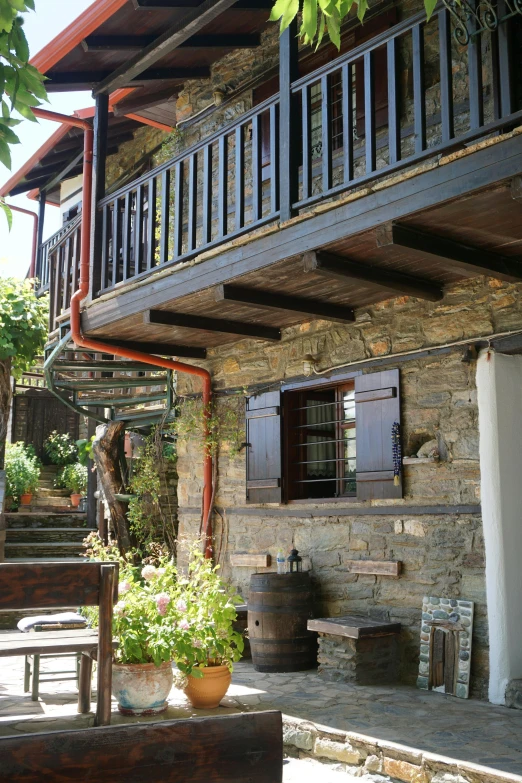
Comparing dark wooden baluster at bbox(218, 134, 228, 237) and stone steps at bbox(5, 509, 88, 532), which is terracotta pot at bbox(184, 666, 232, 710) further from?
stone steps at bbox(5, 509, 88, 532)

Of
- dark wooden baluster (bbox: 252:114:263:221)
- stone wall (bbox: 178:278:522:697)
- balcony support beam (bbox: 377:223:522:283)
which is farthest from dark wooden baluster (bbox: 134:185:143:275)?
balcony support beam (bbox: 377:223:522:283)

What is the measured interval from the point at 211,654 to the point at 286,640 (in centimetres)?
127

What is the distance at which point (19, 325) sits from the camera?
9.41 meters

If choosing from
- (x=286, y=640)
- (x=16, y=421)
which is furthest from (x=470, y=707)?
(x=16, y=421)

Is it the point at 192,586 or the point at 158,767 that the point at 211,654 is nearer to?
the point at 192,586

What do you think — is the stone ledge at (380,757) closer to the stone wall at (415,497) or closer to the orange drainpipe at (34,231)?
the stone wall at (415,497)

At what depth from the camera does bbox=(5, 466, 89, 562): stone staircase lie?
12.4 m

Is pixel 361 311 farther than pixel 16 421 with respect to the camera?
No

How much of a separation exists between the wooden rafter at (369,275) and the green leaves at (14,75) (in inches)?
97.6

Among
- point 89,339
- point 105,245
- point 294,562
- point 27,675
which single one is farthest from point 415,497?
point 105,245

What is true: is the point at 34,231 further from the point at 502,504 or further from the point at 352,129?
the point at 502,504

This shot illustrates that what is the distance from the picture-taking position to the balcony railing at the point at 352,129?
14.7 ft

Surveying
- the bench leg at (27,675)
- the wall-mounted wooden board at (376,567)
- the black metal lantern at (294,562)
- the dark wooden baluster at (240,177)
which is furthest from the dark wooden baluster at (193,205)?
the bench leg at (27,675)

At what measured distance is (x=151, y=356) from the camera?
26.3ft
